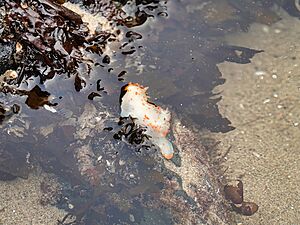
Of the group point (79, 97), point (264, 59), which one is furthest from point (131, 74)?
point (264, 59)

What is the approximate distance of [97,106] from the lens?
3211 millimetres

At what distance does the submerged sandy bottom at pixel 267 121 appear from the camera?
10.9 feet

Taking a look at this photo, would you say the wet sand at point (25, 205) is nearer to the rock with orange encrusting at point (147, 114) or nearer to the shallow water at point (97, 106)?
the shallow water at point (97, 106)

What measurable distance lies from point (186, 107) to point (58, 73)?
1083 mm

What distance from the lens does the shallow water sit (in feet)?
10.0

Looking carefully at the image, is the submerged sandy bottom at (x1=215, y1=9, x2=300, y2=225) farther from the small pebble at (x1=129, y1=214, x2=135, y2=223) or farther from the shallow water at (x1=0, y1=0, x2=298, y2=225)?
the small pebble at (x1=129, y1=214, x2=135, y2=223)

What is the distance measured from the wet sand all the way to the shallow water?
0.06 metres

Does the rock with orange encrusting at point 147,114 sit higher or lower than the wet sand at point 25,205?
higher

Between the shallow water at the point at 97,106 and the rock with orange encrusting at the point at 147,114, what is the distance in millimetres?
68

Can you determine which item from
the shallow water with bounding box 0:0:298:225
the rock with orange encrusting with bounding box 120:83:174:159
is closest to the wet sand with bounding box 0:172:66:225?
the shallow water with bounding box 0:0:298:225

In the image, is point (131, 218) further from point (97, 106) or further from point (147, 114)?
point (97, 106)

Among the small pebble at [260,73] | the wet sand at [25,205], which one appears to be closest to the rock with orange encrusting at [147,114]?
the wet sand at [25,205]

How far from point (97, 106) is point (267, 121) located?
1.45m

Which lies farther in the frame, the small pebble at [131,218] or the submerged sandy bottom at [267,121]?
the submerged sandy bottom at [267,121]
